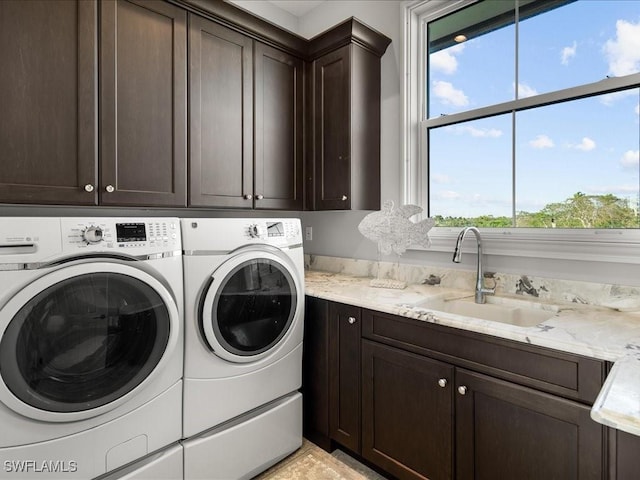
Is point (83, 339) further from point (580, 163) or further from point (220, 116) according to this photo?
point (580, 163)

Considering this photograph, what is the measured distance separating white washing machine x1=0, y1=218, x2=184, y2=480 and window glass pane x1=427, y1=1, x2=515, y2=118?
1753 mm

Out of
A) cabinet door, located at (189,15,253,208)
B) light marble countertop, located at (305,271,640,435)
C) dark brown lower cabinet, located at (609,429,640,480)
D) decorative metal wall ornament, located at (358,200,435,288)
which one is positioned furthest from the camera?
decorative metal wall ornament, located at (358,200,435,288)

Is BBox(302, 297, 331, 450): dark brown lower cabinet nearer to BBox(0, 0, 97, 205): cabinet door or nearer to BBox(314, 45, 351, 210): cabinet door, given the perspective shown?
BBox(314, 45, 351, 210): cabinet door

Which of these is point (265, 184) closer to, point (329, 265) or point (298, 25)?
point (329, 265)

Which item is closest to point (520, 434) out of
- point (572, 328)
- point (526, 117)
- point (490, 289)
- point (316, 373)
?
point (572, 328)

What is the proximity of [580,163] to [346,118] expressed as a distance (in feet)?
4.05

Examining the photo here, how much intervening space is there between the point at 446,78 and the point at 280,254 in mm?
1499

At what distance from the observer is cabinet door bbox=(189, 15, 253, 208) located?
1916 mm

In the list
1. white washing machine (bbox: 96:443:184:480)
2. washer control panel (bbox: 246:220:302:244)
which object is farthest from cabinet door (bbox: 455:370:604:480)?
white washing machine (bbox: 96:443:184:480)

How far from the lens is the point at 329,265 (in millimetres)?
2695

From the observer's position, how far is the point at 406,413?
62.5 inches

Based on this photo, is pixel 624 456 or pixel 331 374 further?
pixel 331 374

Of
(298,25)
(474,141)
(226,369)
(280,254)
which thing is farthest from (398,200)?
(298,25)

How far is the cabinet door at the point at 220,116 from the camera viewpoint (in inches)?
75.4
